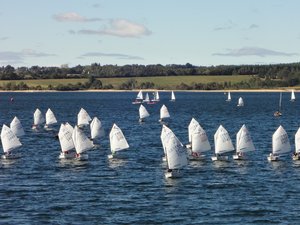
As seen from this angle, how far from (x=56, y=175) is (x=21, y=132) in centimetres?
5034

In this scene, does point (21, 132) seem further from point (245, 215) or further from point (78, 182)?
point (245, 215)

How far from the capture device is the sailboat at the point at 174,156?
87.1 metres

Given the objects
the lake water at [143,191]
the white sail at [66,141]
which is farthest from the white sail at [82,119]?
the white sail at [66,141]

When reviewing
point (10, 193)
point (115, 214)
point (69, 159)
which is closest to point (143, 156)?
point (69, 159)

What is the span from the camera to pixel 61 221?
2635 inches

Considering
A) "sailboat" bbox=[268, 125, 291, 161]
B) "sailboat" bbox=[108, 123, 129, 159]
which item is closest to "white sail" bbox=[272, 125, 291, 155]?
"sailboat" bbox=[268, 125, 291, 161]

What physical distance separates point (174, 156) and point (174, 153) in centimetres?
38

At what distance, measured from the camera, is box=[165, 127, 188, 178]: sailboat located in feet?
286

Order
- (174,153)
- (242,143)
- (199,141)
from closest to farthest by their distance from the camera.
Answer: (174,153) < (199,141) < (242,143)

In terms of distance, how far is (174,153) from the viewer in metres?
87.4

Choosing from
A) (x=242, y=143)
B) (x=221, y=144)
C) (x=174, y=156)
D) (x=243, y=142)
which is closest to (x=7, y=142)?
(x=221, y=144)

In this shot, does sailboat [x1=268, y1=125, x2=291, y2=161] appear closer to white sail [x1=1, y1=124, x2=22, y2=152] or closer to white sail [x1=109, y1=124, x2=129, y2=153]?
white sail [x1=109, y1=124, x2=129, y2=153]

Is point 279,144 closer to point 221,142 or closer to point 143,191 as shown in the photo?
point 221,142

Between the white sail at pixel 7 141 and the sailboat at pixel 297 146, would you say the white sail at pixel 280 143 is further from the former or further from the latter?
the white sail at pixel 7 141
